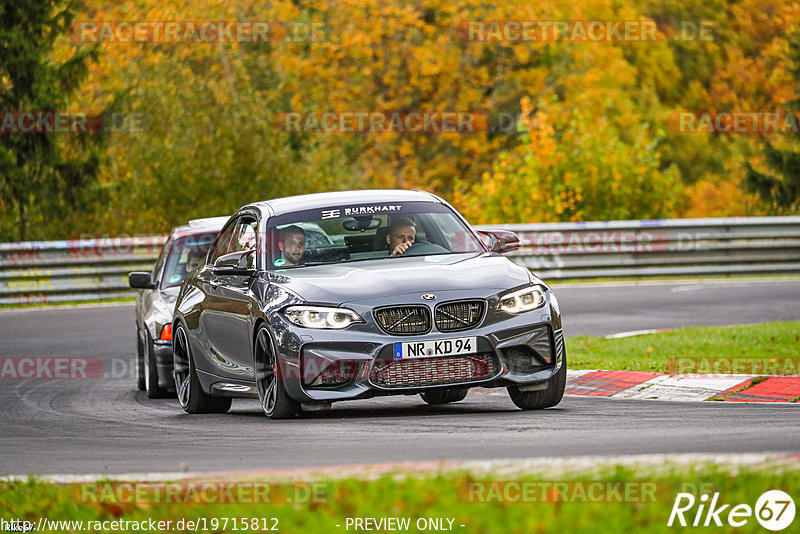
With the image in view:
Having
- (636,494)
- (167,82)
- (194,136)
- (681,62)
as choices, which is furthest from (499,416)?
(681,62)

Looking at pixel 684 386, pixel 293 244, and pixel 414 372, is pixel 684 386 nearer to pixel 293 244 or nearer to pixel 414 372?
pixel 414 372

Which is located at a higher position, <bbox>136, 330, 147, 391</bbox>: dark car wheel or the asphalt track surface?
the asphalt track surface

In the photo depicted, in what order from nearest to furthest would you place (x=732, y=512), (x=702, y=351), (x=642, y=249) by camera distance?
1. (x=732, y=512)
2. (x=702, y=351)
3. (x=642, y=249)

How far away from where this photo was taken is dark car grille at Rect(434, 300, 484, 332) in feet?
33.1

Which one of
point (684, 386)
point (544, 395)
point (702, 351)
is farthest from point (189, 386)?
point (702, 351)

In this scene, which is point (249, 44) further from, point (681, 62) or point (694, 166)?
point (681, 62)

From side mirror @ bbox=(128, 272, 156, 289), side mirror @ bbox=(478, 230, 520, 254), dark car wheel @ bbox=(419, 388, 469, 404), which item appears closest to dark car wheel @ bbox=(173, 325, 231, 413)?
dark car wheel @ bbox=(419, 388, 469, 404)

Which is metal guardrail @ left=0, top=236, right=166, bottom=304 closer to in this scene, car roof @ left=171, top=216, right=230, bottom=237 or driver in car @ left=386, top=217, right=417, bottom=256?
car roof @ left=171, top=216, right=230, bottom=237

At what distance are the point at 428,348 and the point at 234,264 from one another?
2046 mm

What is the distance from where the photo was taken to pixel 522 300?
10.4 metres

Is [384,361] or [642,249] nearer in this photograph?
[384,361]

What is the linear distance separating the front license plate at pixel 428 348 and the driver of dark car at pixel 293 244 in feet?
4.80

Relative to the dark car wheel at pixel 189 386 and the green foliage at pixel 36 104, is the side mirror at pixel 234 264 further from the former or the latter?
the green foliage at pixel 36 104

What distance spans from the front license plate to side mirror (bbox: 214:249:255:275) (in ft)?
5.72
